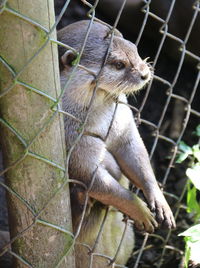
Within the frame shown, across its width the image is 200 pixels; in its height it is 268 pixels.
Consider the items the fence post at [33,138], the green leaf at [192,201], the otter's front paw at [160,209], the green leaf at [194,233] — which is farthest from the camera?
the green leaf at [192,201]

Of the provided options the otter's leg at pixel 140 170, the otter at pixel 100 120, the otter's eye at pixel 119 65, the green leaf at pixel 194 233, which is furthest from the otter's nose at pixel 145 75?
the green leaf at pixel 194 233

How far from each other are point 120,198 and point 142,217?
0.53 feet

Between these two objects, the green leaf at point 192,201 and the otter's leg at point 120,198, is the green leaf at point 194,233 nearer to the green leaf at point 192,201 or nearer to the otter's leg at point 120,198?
the otter's leg at point 120,198

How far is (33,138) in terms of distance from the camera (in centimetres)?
178

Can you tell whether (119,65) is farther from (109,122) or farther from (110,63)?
(109,122)

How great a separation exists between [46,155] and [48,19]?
1.63 ft

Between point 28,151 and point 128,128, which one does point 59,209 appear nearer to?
A: point 28,151

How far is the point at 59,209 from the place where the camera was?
196 cm

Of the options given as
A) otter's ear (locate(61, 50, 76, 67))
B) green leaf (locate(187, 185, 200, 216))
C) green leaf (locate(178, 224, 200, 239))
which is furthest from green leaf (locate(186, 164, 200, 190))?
otter's ear (locate(61, 50, 76, 67))

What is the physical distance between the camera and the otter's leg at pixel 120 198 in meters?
2.29

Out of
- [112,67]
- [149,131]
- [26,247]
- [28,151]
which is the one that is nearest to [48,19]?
[28,151]

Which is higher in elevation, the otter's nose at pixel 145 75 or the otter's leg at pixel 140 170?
the otter's nose at pixel 145 75

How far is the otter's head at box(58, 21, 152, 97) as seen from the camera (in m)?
2.31

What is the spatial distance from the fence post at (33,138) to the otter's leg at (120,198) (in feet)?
1.02
